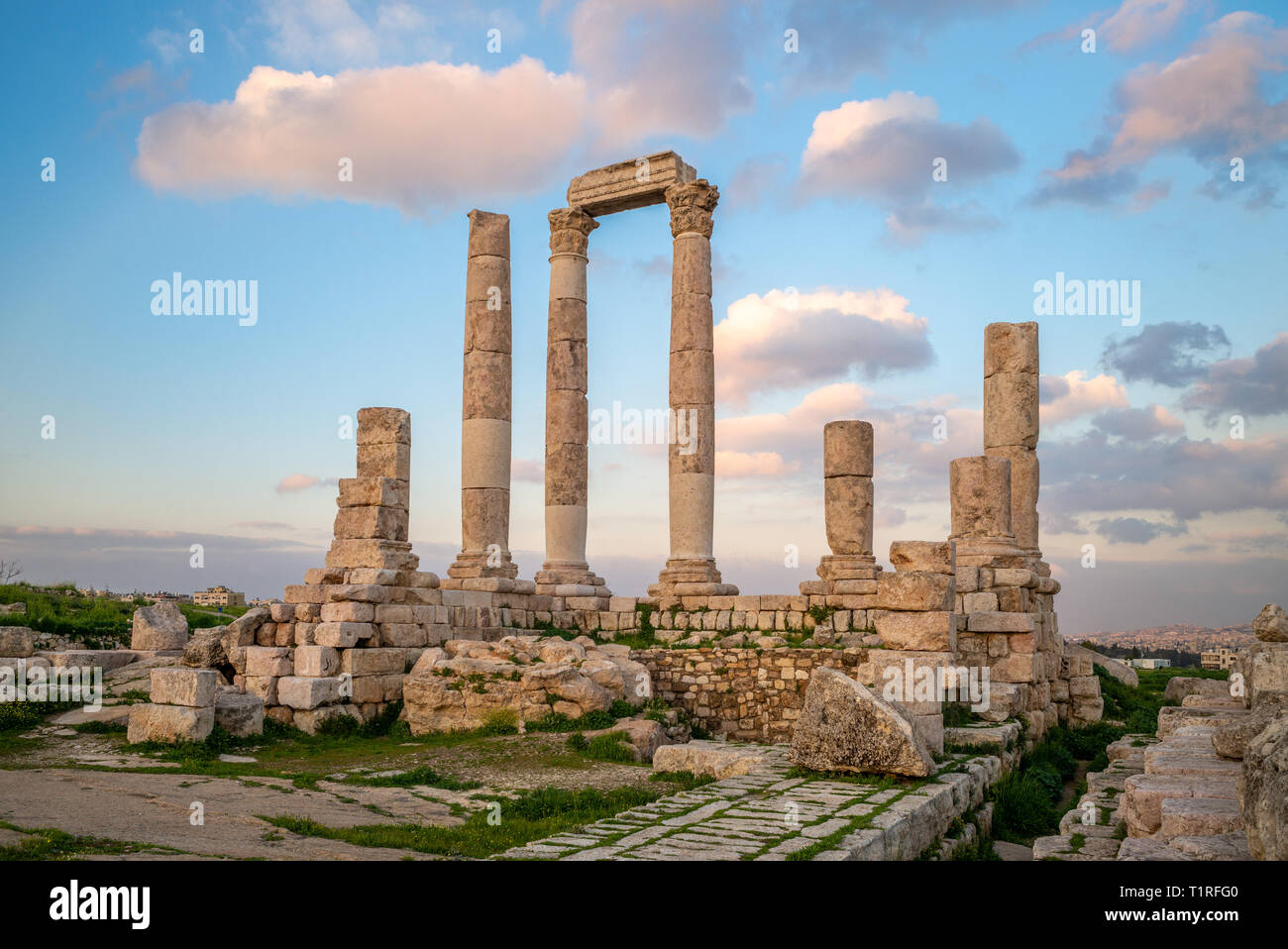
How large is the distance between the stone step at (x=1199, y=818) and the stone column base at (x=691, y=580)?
15.1 metres

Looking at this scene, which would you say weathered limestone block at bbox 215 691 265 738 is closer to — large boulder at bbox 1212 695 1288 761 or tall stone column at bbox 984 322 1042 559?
large boulder at bbox 1212 695 1288 761

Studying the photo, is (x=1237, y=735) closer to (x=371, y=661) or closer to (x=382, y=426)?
(x=371, y=661)

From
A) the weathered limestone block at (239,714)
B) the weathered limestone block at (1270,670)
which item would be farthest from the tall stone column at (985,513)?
the weathered limestone block at (239,714)

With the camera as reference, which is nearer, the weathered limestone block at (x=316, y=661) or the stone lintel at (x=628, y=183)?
the weathered limestone block at (x=316, y=661)

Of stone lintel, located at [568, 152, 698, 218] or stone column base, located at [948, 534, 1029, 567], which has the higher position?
stone lintel, located at [568, 152, 698, 218]

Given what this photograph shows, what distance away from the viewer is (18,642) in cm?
1744

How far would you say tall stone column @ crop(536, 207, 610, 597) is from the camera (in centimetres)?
2331

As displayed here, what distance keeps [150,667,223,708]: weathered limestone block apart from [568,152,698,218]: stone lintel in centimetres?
1418

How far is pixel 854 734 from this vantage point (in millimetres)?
10359

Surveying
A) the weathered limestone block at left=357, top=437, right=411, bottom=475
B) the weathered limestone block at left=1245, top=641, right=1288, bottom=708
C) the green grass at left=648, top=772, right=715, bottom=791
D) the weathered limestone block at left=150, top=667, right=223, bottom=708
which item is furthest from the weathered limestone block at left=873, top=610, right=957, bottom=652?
the weathered limestone block at left=357, top=437, right=411, bottom=475

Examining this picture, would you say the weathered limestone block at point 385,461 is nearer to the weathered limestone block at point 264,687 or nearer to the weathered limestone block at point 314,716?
the weathered limestone block at point 264,687

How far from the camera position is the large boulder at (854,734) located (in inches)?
400

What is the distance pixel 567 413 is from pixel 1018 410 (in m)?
9.45

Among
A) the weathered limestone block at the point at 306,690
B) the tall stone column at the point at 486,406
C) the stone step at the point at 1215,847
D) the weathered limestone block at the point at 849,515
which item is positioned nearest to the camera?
the stone step at the point at 1215,847
